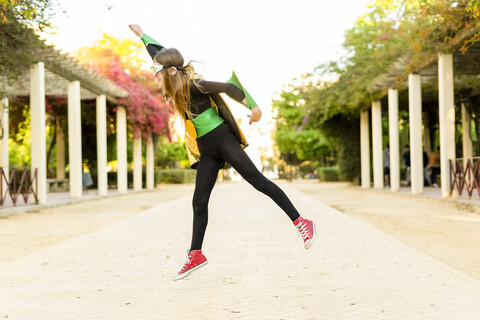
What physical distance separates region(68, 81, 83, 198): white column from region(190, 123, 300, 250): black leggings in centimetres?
1535

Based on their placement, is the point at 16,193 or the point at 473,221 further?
the point at 16,193

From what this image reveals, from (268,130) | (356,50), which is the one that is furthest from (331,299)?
(268,130)

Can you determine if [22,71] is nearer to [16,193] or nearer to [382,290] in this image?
[16,193]

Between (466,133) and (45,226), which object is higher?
(466,133)

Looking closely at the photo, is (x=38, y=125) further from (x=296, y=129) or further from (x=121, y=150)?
(x=296, y=129)

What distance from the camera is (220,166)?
442 cm

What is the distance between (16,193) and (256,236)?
8370 mm

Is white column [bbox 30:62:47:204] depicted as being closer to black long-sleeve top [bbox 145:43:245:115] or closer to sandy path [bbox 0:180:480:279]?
sandy path [bbox 0:180:480:279]

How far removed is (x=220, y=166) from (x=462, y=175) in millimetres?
11501

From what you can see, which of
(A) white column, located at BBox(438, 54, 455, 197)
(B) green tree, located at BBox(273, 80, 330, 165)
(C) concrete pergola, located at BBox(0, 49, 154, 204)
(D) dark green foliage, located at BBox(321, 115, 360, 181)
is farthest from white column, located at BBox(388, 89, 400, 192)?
(C) concrete pergola, located at BBox(0, 49, 154, 204)

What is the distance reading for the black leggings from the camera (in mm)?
4168

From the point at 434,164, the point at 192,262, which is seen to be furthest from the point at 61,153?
the point at 192,262

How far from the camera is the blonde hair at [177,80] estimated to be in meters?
4.18

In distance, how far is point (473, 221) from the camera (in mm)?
9992
